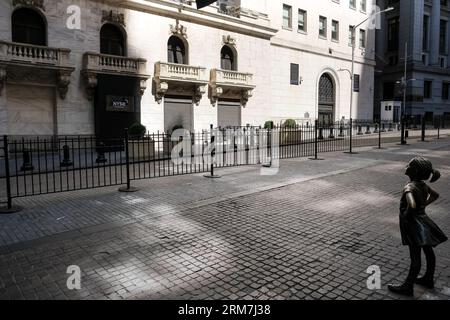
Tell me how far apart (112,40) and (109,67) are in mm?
2633

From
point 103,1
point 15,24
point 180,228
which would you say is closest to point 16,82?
point 15,24

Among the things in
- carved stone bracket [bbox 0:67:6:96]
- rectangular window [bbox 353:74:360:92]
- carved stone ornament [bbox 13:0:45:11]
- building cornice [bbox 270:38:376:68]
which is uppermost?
building cornice [bbox 270:38:376:68]

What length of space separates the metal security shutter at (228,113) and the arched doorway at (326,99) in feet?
42.3

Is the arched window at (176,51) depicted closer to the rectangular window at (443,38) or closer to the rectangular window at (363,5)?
the rectangular window at (363,5)

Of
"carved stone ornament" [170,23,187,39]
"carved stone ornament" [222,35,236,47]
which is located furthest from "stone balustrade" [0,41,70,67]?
"carved stone ornament" [222,35,236,47]

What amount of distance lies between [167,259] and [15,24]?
2028 cm

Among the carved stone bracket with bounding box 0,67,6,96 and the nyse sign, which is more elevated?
the carved stone bracket with bounding box 0,67,6,96

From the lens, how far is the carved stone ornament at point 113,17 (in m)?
22.8

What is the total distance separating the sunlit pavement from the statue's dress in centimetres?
65

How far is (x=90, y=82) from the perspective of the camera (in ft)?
70.6

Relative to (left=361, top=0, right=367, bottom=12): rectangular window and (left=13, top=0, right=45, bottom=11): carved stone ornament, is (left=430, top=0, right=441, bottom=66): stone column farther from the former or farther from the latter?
(left=13, top=0, right=45, bottom=11): carved stone ornament

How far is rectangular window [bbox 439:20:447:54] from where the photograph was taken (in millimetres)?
56875

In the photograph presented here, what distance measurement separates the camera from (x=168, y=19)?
25.7 metres

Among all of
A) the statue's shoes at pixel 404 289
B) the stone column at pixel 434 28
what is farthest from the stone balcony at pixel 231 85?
the stone column at pixel 434 28
